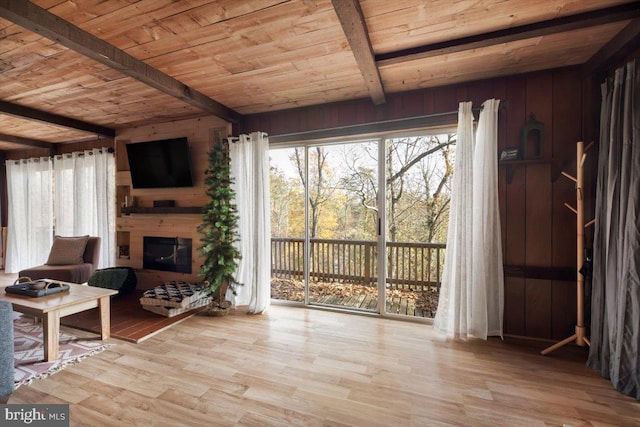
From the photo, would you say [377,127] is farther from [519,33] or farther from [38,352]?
[38,352]

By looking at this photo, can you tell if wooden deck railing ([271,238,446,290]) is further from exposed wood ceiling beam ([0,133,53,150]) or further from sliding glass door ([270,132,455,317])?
Answer: exposed wood ceiling beam ([0,133,53,150])

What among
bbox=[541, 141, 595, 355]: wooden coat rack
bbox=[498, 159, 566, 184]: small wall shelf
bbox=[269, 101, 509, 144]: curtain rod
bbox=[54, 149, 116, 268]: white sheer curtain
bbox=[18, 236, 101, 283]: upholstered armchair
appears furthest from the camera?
bbox=[54, 149, 116, 268]: white sheer curtain

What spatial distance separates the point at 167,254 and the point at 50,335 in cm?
180

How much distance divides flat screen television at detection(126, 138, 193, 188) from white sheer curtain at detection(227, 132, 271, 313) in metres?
0.88

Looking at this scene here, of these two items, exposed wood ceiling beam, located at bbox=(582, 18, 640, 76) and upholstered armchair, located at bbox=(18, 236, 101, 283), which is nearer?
exposed wood ceiling beam, located at bbox=(582, 18, 640, 76)

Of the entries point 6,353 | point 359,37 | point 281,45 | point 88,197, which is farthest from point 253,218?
point 88,197

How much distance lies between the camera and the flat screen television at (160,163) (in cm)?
361

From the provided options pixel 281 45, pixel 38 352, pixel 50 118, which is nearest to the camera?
pixel 281 45

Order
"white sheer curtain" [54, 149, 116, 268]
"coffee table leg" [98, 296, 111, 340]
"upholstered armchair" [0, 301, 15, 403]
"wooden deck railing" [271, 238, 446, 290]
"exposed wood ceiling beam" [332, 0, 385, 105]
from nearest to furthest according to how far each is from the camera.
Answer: "exposed wood ceiling beam" [332, 0, 385, 105] → "upholstered armchair" [0, 301, 15, 403] → "coffee table leg" [98, 296, 111, 340] → "wooden deck railing" [271, 238, 446, 290] → "white sheer curtain" [54, 149, 116, 268]

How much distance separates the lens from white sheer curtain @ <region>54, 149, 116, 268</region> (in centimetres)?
415

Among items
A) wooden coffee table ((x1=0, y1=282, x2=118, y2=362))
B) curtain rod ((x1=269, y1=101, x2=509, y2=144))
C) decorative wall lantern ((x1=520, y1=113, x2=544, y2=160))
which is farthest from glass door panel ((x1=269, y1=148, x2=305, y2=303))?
decorative wall lantern ((x1=520, y1=113, x2=544, y2=160))

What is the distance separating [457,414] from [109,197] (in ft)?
17.2

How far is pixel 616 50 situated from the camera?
187 cm

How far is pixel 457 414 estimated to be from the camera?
1.54 meters
